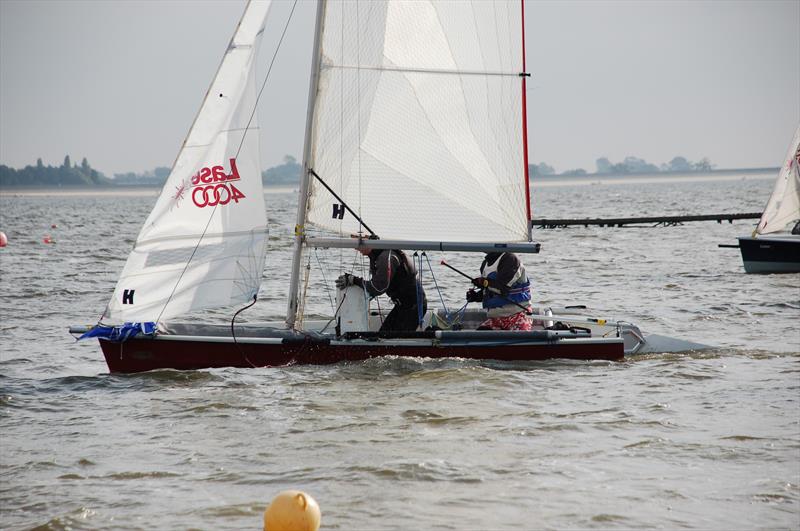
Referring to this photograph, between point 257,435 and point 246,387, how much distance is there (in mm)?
1953

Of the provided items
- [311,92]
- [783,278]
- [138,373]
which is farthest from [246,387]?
[783,278]

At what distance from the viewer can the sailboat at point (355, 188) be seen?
40.1ft

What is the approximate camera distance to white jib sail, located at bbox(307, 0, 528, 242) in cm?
1250

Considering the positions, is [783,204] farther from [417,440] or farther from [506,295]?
[417,440]

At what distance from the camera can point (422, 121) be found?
12.9 m

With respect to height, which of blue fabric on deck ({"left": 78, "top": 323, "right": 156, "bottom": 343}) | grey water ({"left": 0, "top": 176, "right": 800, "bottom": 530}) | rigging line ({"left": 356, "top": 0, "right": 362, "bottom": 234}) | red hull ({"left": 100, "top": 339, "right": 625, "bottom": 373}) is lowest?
grey water ({"left": 0, "top": 176, "right": 800, "bottom": 530})

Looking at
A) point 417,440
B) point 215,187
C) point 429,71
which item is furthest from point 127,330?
point 429,71

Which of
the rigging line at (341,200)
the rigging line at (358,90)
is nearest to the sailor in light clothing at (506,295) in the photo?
the rigging line at (341,200)

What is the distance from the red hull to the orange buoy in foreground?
566cm

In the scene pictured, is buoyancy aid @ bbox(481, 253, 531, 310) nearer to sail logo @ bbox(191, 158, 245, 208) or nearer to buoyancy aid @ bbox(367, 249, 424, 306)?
buoyancy aid @ bbox(367, 249, 424, 306)

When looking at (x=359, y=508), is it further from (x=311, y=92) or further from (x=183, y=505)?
(x=311, y=92)

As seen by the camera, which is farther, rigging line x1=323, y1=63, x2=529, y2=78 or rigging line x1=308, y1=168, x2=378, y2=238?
rigging line x1=308, y1=168, x2=378, y2=238

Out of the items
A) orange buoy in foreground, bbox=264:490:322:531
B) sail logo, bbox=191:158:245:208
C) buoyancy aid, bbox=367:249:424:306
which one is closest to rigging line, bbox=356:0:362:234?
buoyancy aid, bbox=367:249:424:306

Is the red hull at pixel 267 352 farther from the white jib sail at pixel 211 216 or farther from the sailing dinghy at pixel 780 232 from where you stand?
the sailing dinghy at pixel 780 232
